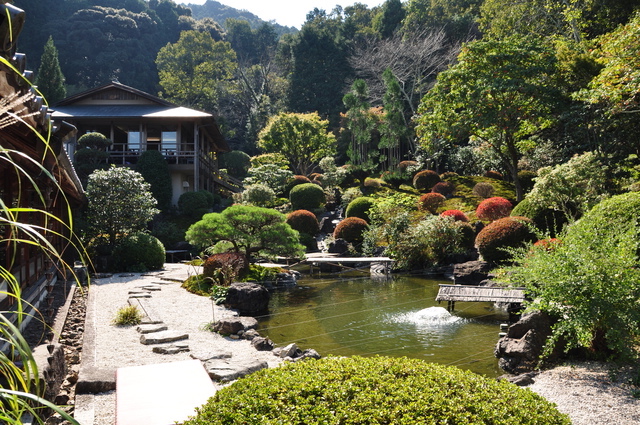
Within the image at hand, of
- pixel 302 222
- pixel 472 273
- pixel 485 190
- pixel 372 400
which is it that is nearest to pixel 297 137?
pixel 302 222

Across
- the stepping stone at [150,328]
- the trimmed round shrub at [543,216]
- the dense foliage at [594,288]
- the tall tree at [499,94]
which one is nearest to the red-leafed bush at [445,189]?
the tall tree at [499,94]

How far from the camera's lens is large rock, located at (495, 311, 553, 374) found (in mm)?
6121

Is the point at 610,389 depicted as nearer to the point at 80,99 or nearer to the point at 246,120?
the point at 80,99

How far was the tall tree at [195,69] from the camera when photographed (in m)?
35.2

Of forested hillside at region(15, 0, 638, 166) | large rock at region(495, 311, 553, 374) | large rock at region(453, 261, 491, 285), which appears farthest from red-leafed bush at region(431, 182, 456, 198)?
large rock at region(495, 311, 553, 374)

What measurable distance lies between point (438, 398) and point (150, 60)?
45.2m

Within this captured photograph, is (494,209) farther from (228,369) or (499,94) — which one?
(228,369)

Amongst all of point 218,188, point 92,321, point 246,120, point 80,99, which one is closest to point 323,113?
point 246,120

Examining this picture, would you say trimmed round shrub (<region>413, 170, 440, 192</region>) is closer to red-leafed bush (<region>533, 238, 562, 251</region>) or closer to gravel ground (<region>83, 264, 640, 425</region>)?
gravel ground (<region>83, 264, 640, 425</region>)

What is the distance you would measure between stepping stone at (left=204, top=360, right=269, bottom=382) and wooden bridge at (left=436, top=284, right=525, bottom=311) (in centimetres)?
517

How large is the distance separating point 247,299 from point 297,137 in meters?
20.9

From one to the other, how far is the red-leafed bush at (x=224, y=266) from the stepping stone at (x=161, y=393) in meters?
7.24

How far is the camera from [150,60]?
42438mm

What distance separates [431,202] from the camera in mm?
21734
